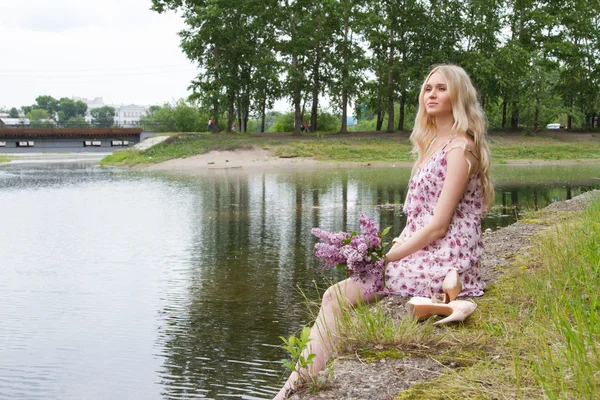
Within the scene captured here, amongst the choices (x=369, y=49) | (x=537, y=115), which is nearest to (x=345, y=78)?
(x=369, y=49)

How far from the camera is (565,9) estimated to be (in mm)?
48531

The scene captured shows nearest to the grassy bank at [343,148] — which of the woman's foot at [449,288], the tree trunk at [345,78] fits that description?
the tree trunk at [345,78]

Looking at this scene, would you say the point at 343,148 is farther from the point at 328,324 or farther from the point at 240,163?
the point at 328,324

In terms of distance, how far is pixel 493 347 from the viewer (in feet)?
12.3

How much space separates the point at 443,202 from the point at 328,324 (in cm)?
100

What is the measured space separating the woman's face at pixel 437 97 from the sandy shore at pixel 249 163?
28.8 m

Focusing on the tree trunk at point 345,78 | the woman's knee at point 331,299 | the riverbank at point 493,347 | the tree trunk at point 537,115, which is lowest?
the riverbank at point 493,347

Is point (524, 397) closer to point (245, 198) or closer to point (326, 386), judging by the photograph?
point (326, 386)

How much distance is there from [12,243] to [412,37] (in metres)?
36.2

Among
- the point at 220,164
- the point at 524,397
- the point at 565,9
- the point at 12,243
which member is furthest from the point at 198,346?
the point at 565,9

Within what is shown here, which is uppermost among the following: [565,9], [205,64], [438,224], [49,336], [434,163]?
[565,9]

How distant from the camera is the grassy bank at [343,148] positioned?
37.4 meters

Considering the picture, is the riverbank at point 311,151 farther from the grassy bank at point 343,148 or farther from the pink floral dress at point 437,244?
the pink floral dress at point 437,244

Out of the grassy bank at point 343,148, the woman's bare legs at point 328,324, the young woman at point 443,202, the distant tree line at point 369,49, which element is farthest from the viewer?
the distant tree line at point 369,49
